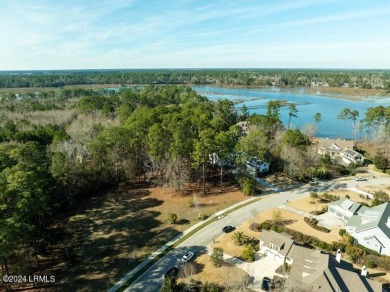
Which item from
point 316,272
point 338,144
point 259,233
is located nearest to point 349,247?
point 316,272

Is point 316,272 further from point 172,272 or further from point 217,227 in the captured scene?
point 217,227

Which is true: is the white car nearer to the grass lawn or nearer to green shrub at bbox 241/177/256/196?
the grass lawn

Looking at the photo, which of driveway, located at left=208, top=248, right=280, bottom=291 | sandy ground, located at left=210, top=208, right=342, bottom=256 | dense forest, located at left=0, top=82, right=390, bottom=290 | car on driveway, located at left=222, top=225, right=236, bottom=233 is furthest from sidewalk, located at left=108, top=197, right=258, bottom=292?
dense forest, located at left=0, top=82, right=390, bottom=290

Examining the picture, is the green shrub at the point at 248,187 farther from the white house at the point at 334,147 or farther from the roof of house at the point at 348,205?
the white house at the point at 334,147

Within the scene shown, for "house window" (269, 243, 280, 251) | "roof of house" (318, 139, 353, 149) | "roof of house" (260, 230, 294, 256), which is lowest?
"house window" (269, 243, 280, 251)

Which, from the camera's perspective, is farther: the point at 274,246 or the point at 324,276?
the point at 274,246

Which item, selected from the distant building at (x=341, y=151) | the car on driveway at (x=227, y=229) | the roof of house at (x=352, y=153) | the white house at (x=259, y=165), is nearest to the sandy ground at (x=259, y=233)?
the car on driveway at (x=227, y=229)

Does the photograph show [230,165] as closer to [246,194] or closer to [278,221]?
[246,194]
